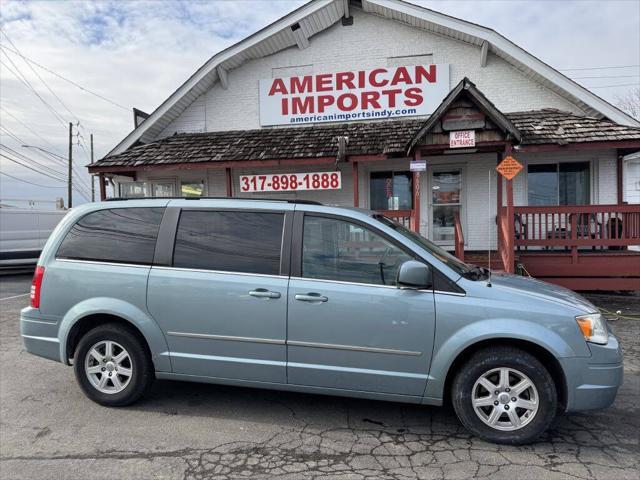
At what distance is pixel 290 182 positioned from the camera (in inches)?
455

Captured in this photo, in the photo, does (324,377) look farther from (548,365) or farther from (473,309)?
(548,365)

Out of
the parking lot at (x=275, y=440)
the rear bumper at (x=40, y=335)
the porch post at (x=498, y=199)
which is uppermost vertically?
the porch post at (x=498, y=199)

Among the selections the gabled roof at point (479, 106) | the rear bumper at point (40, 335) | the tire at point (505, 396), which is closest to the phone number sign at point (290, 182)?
the gabled roof at point (479, 106)

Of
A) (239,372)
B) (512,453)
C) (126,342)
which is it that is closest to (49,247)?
(126,342)

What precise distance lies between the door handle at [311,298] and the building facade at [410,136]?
258 inches

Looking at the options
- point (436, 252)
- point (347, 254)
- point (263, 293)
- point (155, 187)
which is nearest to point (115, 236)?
point (263, 293)

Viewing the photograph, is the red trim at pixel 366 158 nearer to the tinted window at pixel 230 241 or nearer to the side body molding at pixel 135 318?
the tinted window at pixel 230 241

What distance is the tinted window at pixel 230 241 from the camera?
388cm

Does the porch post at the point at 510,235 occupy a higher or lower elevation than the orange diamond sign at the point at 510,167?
lower

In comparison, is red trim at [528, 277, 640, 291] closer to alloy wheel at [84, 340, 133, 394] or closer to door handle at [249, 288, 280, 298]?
door handle at [249, 288, 280, 298]

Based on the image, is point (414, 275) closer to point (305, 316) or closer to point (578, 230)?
point (305, 316)

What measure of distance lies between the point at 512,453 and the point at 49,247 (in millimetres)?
4369

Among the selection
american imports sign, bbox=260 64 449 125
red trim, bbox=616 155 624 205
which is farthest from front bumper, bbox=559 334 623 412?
american imports sign, bbox=260 64 449 125

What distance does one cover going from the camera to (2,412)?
13.6ft
